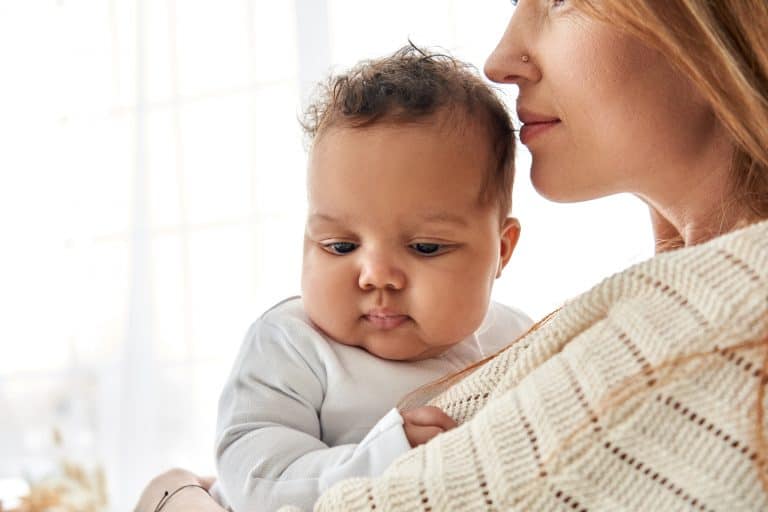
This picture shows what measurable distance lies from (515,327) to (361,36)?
2306 millimetres

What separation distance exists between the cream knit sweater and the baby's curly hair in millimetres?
598

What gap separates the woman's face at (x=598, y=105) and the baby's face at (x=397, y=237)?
0.12 meters

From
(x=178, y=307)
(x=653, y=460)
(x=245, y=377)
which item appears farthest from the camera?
(x=178, y=307)

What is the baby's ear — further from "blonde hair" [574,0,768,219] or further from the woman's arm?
the woman's arm

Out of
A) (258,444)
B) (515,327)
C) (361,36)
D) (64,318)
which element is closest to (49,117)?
(64,318)

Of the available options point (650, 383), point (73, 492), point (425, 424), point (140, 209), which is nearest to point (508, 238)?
point (425, 424)

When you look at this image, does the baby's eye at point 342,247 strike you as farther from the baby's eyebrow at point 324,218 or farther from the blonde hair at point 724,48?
the blonde hair at point 724,48

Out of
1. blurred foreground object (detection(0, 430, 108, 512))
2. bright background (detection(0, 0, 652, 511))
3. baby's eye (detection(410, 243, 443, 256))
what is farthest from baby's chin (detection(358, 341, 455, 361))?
blurred foreground object (detection(0, 430, 108, 512))

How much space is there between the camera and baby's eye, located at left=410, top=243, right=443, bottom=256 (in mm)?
1525

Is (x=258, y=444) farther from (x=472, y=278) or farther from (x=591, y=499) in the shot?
(x=591, y=499)

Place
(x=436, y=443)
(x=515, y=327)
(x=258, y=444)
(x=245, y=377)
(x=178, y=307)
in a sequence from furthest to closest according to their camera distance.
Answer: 1. (x=178, y=307)
2. (x=515, y=327)
3. (x=245, y=377)
4. (x=258, y=444)
5. (x=436, y=443)

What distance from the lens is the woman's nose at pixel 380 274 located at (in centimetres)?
148

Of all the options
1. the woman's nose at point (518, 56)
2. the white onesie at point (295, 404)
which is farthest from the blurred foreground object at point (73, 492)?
the woman's nose at point (518, 56)

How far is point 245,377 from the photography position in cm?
153
